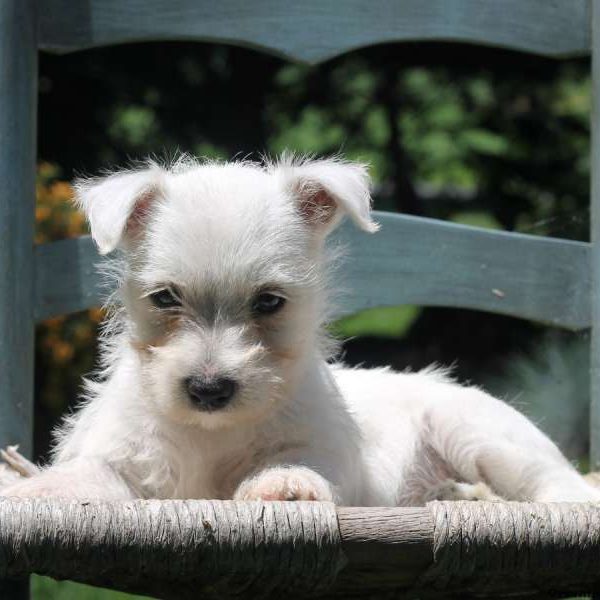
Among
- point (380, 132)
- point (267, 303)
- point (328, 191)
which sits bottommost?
point (380, 132)

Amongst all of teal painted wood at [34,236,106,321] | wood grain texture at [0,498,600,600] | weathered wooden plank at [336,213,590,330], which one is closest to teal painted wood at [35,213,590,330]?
weathered wooden plank at [336,213,590,330]

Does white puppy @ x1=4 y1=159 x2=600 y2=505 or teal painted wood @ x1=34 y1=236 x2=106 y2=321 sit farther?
teal painted wood @ x1=34 y1=236 x2=106 y2=321

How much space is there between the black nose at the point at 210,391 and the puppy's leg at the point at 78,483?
0.24 metres

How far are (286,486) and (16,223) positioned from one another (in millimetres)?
1034

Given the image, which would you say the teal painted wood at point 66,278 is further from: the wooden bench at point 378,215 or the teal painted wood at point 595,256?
the teal painted wood at point 595,256

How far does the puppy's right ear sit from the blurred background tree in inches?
98.6

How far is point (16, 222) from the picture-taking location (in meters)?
2.83

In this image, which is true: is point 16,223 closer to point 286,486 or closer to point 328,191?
point 328,191

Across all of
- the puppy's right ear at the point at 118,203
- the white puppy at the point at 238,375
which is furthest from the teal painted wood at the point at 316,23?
the puppy's right ear at the point at 118,203

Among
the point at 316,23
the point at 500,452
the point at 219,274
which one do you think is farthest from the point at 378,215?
the point at 219,274

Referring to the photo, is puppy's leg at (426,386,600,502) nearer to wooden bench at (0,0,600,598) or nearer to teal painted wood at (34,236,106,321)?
wooden bench at (0,0,600,598)

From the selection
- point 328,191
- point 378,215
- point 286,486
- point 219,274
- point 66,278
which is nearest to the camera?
point 286,486

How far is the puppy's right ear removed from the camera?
7.64ft

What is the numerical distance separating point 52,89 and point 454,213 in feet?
6.58
